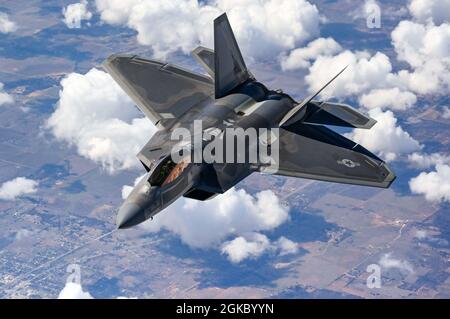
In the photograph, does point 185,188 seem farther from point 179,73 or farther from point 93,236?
point 93,236

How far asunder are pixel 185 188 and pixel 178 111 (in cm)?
897

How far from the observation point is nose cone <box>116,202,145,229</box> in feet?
98.7

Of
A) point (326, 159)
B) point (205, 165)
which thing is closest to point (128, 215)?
point (205, 165)

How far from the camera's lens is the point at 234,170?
3594 centimetres

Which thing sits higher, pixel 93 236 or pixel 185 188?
pixel 93 236

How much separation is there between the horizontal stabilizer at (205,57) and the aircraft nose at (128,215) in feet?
58.1

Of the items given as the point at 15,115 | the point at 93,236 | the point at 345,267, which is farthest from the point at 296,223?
the point at 15,115

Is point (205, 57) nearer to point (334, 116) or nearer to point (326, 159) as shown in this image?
point (334, 116)

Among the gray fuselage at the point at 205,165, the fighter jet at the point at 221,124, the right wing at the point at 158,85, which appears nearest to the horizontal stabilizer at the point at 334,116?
the fighter jet at the point at 221,124

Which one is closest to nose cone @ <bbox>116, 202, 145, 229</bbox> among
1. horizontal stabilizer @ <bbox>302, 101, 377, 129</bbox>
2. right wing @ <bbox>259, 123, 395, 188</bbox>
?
right wing @ <bbox>259, 123, 395, 188</bbox>

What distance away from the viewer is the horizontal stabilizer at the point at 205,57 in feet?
152

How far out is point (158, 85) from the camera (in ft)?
145

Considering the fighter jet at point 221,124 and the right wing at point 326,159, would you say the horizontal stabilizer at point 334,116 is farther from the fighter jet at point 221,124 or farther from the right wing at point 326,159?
the right wing at point 326,159

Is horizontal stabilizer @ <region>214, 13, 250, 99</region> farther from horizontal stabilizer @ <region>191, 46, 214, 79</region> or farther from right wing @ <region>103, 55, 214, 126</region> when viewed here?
horizontal stabilizer @ <region>191, 46, 214, 79</region>
